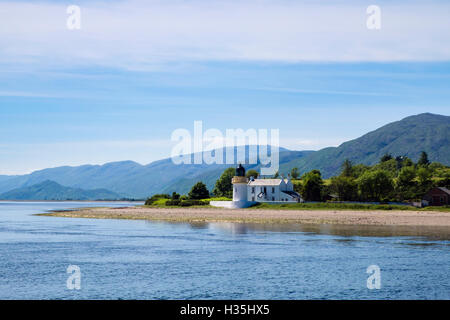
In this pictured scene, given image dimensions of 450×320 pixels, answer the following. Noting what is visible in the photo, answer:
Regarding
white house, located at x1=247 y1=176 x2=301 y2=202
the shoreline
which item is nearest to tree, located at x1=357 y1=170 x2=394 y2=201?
white house, located at x1=247 y1=176 x2=301 y2=202

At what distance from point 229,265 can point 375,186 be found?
8703cm

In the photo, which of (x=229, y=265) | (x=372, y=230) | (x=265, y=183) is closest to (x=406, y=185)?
(x=265, y=183)

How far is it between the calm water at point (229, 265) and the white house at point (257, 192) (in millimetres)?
55388

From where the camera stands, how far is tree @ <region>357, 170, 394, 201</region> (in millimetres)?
120188

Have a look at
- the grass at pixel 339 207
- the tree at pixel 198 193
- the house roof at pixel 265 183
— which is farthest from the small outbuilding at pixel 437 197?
the tree at pixel 198 193

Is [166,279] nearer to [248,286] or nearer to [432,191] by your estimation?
[248,286]

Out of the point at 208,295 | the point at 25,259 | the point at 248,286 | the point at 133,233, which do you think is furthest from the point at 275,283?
the point at 133,233

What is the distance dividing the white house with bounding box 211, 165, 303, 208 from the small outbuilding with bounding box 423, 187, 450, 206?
1115 inches

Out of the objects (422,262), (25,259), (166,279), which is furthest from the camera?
(25,259)

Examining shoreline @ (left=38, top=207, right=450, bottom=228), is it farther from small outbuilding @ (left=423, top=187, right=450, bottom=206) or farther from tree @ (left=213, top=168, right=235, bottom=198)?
tree @ (left=213, top=168, right=235, bottom=198)

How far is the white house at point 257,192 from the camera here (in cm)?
11994

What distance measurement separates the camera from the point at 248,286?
33.2 metres

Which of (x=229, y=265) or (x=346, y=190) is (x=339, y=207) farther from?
(x=229, y=265)

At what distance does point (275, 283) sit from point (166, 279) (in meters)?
7.46
